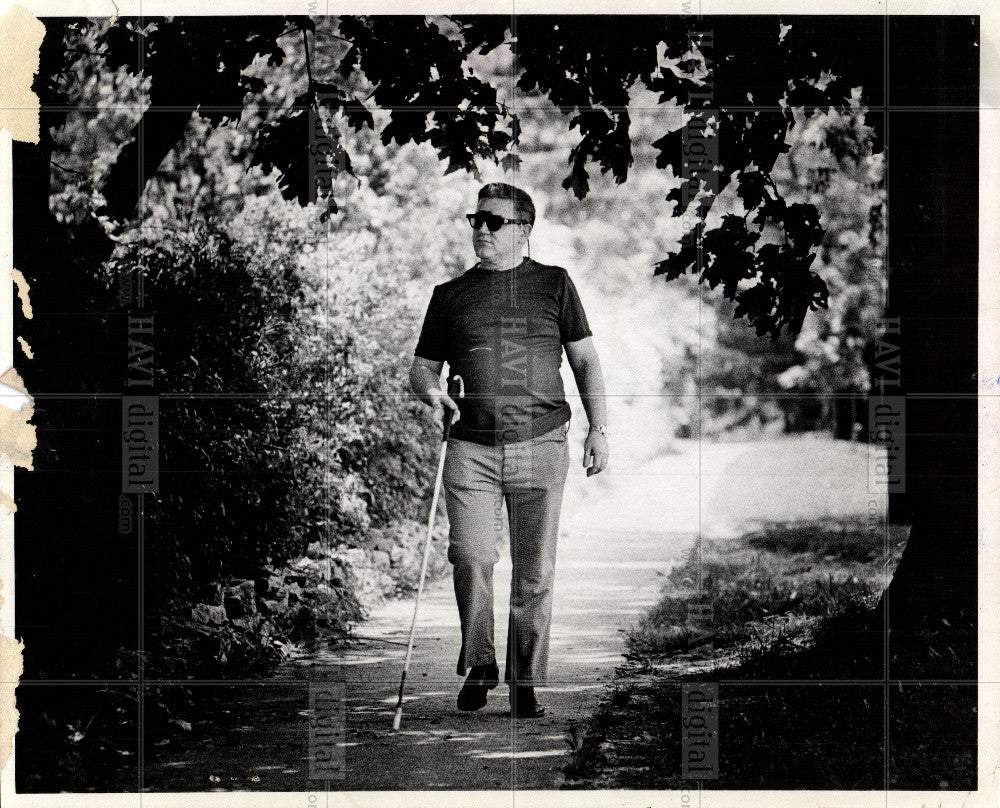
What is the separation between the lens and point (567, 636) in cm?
577

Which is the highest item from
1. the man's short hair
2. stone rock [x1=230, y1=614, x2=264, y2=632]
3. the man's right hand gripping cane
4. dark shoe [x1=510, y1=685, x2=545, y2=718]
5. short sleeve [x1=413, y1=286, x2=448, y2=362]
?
the man's short hair

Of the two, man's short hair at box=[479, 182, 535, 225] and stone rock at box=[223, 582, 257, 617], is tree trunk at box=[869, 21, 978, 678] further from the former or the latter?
stone rock at box=[223, 582, 257, 617]

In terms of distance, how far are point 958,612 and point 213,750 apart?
3.97 meters

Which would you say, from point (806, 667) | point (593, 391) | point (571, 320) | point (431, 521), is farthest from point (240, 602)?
point (806, 667)

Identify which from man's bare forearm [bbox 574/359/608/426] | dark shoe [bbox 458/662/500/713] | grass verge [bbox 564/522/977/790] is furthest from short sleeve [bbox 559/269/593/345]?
dark shoe [bbox 458/662/500/713]

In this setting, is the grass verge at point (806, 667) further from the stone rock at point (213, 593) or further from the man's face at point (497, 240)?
the stone rock at point (213, 593)

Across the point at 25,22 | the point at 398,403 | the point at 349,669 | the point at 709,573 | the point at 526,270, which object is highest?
the point at 25,22

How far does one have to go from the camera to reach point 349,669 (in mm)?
5770

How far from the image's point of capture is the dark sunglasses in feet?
19.0

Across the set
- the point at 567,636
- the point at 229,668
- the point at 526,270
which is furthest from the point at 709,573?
the point at 229,668

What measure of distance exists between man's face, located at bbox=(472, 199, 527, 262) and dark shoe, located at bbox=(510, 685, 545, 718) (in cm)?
226

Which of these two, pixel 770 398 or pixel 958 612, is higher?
pixel 770 398

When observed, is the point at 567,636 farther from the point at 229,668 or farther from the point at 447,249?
the point at 447,249

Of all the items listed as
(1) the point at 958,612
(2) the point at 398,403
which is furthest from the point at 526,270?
(1) the point at 958,612
